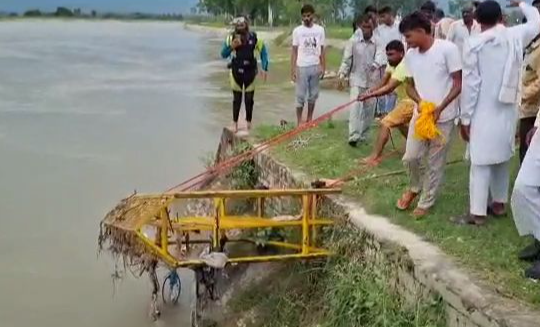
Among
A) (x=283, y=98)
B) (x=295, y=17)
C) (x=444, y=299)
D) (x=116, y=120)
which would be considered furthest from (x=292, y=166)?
(x=295, y=17)

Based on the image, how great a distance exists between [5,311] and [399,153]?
4.18 m

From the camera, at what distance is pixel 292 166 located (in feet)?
27.2

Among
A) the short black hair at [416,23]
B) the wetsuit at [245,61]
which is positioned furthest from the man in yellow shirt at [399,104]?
the wetsuit at [245,61]

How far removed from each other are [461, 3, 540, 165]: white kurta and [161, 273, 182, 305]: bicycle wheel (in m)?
3.13

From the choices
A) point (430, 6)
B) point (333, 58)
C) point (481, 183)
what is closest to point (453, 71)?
point (481, 183)

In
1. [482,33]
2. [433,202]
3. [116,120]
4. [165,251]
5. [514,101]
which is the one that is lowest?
[116,120]

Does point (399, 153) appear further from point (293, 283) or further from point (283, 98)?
point (283, 98)

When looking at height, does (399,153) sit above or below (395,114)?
below

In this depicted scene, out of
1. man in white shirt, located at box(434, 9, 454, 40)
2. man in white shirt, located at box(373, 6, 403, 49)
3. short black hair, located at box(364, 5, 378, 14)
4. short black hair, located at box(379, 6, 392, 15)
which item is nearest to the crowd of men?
short black hair, located at box(364, 5, 378, 14)

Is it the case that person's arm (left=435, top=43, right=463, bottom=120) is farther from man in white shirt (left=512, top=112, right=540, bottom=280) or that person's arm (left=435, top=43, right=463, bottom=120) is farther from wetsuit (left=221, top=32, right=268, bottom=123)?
wetsuit (left=221, top=32, right=268, bottom=123)

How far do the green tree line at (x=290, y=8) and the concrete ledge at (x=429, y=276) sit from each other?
4445 cm

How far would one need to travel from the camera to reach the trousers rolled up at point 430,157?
6.13 metres

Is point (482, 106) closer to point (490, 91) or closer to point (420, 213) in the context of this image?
point (490, 91)

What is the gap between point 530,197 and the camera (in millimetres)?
4953
